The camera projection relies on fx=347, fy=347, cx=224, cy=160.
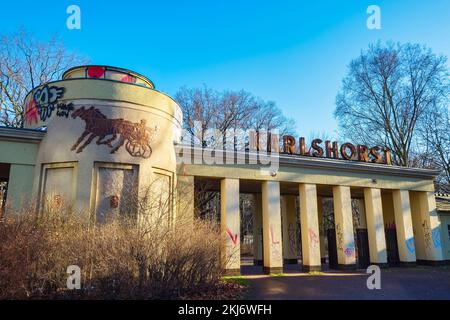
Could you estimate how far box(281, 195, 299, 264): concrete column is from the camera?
2131 cm

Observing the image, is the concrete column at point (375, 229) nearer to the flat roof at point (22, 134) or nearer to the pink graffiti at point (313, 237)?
the pink graffiti at point (313, 237)

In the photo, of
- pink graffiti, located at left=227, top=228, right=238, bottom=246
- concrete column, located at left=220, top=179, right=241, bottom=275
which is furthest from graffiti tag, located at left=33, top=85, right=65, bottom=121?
pink graffiti, located at left=227, top=228, right=238, bottom=246

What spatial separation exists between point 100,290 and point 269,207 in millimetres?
9168

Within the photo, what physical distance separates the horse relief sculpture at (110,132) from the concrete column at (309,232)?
8371 millimetres

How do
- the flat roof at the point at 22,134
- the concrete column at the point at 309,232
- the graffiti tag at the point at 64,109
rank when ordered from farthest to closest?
1. the concrete column at the point at 309,232
2. the graffiti tag at the point at 64,109
3. the flat roof at the point at 22,134

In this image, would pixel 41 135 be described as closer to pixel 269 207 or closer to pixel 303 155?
pixel 269 207

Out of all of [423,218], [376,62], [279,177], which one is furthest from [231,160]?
[376,62]

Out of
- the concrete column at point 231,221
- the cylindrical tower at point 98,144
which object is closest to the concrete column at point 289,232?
the concrete column at point 231,221

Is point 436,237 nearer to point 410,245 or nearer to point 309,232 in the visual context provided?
point 410,245

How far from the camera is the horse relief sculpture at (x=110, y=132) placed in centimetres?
1317

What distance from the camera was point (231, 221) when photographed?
15.7m

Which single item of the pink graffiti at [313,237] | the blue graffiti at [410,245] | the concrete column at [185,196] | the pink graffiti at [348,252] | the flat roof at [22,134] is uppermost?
the flat roof at [22,134]

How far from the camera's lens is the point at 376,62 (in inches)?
1192

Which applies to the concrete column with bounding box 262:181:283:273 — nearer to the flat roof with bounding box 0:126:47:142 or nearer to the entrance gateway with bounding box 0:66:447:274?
the entrance gateway with bounding box 0:66:447:274
